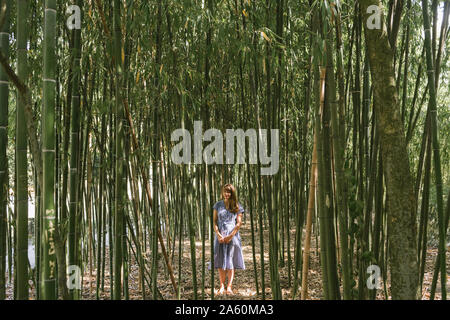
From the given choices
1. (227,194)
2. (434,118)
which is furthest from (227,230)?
(434,118)

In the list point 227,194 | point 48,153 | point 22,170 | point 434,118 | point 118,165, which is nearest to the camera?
point 48,153

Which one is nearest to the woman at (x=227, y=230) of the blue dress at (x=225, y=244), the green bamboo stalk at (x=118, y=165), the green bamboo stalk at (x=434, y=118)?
the blue dress at (x=225, y=244)

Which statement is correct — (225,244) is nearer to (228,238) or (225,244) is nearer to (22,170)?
(228,238)

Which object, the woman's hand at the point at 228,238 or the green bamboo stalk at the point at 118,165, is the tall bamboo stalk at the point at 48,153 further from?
the woman's hand at the point at 228,238

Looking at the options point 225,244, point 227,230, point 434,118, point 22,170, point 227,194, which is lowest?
point 225,244

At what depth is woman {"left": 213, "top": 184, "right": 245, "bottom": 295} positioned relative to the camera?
11.5ft

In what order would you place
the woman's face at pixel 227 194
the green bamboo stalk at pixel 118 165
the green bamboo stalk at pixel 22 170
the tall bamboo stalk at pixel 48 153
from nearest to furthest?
the tall bamboo stalk at pixel 48 153, the green bamboo stalk at pixel 22 170, the green bamboo stalk at pixel 118 165, the woman's face at pixel 227 194

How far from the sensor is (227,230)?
3541mm

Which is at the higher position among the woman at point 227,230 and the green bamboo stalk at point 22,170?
the green bamboo stalk at point 22,170

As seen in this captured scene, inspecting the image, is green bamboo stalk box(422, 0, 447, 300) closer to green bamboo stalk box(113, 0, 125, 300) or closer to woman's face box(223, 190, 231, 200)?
green bamboo stalk box(113, 0, 125, 300)

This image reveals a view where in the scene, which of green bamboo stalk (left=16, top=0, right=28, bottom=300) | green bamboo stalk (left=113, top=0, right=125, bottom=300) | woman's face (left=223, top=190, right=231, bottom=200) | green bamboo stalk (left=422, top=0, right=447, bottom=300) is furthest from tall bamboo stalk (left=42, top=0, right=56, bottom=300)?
woman's face (left=223, top=190, right=231, bottom=200)

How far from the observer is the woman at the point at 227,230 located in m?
3.51
